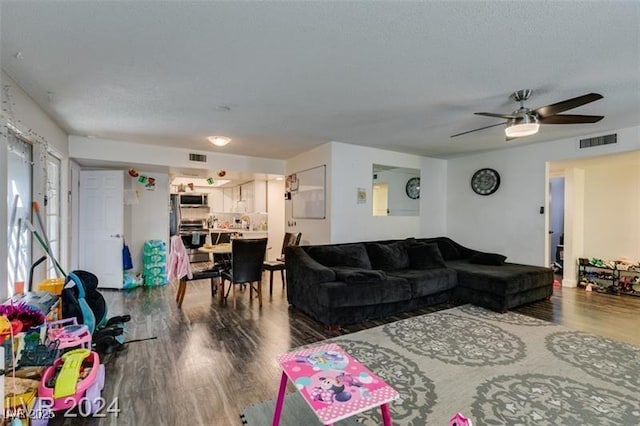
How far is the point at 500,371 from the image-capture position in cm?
244

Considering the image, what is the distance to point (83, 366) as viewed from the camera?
6.80 feet

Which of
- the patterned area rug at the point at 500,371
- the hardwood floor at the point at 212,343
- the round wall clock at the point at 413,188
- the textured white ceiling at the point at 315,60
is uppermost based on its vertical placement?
the textured white ceiling at the point at 315,60

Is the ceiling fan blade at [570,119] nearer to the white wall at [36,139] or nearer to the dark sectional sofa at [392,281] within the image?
the dark sectional sofa at [392,281]

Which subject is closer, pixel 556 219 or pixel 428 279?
pixel 428 279

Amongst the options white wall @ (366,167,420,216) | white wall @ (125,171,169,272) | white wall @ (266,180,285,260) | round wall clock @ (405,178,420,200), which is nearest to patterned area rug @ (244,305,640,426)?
white wall @ (366,167,420,216)

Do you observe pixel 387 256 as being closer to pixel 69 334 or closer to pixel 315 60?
pixel 315 60

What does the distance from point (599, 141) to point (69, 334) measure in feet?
21.7

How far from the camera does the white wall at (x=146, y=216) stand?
5754 mm

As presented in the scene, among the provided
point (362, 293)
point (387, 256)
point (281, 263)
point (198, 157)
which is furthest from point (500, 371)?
point (198, 157)

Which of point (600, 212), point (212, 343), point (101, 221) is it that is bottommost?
point (212, 343)

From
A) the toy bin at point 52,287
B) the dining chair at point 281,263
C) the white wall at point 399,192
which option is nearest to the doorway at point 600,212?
the white wall at point 399,192

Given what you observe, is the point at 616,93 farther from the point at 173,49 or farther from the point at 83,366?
the point at 83,366

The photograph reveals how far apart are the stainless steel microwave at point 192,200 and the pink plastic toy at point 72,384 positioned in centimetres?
702

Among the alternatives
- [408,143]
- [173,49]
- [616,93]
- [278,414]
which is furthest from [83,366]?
[616,93]
